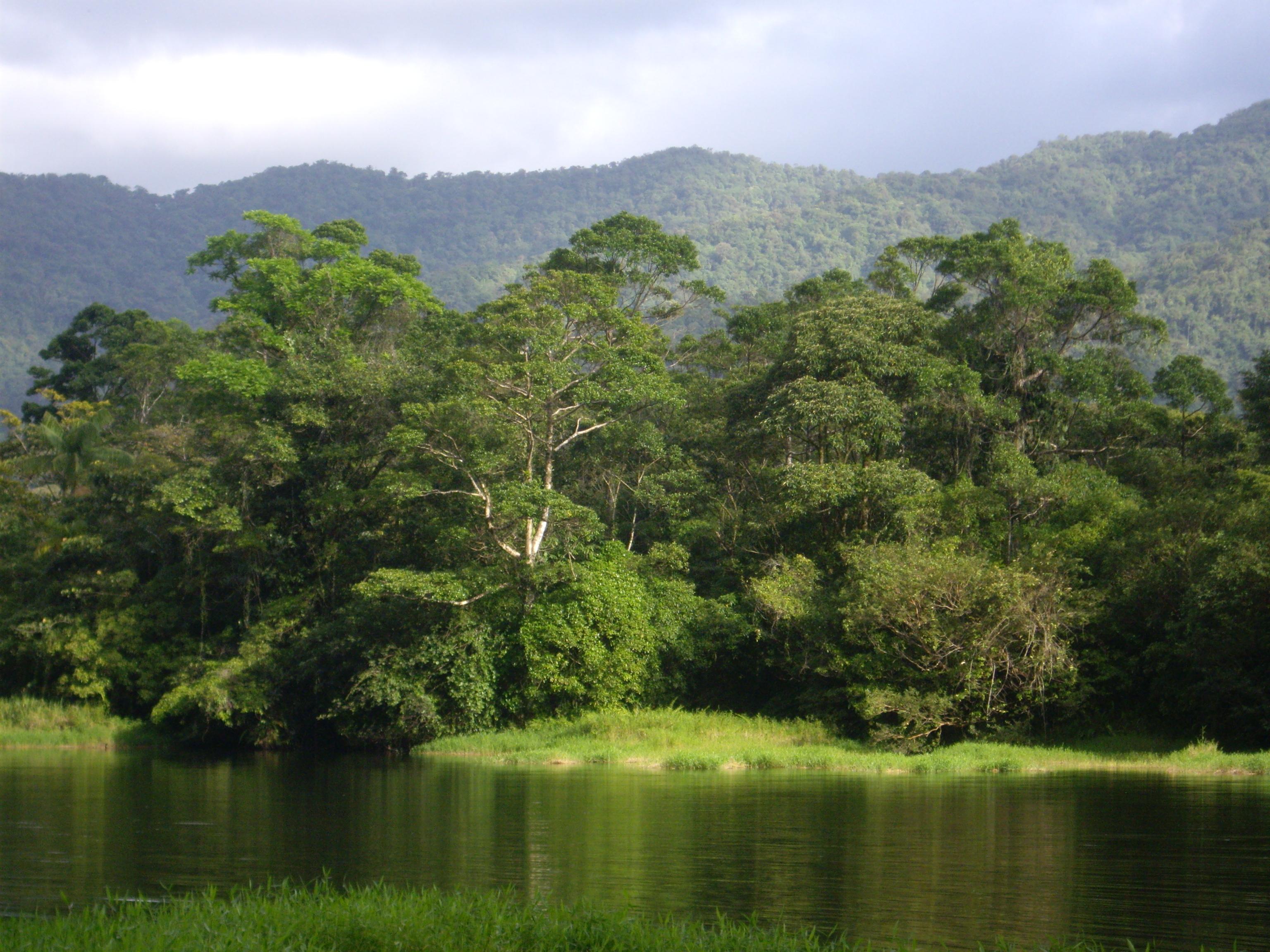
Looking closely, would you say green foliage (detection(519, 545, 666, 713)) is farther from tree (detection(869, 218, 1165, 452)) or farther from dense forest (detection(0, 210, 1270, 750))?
tree (detection(869, 218, 1165, 452))

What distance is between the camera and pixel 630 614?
30000mm

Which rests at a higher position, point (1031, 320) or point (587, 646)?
point (1031, 320)

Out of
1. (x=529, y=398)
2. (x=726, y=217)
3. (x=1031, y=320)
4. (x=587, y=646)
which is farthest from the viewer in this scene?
(x=726, y=217)

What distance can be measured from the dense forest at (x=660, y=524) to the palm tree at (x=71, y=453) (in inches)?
6.4

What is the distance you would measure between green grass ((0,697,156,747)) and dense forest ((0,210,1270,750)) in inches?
36.2

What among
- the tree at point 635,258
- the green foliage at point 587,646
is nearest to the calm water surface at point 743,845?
the green foliage at point 587,646

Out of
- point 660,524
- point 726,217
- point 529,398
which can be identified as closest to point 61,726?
point 529,398

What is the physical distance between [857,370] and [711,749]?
10645 millimetres

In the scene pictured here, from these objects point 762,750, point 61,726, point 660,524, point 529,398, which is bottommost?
point 61,726

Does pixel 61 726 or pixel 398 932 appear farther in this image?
pixel 61 726

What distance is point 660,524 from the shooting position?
1405 inches

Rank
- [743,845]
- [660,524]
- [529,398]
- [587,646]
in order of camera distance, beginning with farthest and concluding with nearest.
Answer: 1. [660,524]
2. [529,398]
3. [587,646]
4. [743,845]

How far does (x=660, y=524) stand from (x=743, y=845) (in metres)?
22.4

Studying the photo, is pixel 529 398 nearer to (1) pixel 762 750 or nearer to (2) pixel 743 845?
(1) pixel 762 750
